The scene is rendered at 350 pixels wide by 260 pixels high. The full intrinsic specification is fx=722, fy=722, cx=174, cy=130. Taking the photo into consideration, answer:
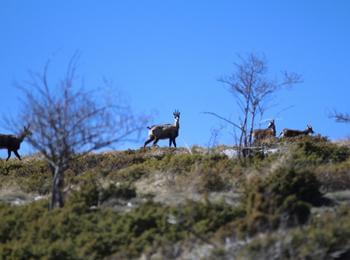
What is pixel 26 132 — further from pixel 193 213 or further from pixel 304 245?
pixel 304 245

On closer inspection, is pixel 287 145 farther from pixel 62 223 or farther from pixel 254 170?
pixel 62 223

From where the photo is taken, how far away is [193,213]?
14719 mm

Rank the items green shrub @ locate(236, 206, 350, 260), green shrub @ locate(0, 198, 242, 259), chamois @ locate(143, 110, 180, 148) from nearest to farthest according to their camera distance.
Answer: green shrub @ locate(236, 206, 350, 260) → green shrub @ locate(0, 198, 242, 259) → chamois @ locate(143, 110, 180, 148)

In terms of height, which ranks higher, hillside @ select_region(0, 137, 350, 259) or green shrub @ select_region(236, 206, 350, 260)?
hillside @ select_region(0, 137, 350, 259)

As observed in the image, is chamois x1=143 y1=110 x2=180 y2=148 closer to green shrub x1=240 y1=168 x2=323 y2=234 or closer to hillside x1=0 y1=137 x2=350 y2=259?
hillside x1=0 y1=137 x2=350 y2=259

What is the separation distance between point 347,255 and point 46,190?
10.6 metres

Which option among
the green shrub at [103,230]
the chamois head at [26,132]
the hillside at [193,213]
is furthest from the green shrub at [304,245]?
the chamois head at [26,132]

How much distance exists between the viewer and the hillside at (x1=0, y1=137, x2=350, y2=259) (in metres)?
12.7

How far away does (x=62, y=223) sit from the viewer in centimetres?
1546

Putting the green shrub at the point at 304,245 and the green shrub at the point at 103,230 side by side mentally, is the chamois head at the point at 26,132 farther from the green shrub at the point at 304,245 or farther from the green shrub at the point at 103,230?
the green shrub at the point at 304,245

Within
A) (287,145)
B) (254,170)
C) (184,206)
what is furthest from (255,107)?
(184,206)

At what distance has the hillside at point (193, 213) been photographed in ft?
41.7

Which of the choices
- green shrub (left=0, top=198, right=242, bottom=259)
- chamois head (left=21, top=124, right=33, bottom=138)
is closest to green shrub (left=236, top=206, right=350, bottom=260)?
green shrub (left=0, top=198, right=242, bottom=259)

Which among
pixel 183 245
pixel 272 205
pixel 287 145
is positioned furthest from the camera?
pixel 287 145
